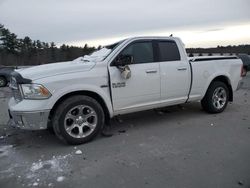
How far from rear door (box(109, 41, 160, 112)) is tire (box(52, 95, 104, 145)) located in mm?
454

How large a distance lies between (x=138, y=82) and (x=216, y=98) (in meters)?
2.31

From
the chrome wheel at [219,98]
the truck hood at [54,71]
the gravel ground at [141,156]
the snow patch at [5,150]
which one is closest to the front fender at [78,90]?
the truck hood at [54,71]

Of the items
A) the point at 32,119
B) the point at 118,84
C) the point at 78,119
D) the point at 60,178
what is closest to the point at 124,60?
the point at 118,84

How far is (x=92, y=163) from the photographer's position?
372cm

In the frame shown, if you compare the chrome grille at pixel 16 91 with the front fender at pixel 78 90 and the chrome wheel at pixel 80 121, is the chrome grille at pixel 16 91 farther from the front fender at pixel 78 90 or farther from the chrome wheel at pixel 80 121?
the chrome wheel at pixel 80 121

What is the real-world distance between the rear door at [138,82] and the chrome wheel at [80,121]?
51 cm

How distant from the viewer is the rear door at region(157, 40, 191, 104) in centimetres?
519

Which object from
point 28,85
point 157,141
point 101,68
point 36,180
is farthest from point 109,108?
point 36,180

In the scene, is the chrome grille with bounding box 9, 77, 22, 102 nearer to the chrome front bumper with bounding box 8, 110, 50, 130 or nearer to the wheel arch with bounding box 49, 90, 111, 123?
the chrome front bumper with bounding box 8, 110, 50, 130

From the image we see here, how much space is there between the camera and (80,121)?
4.40 m

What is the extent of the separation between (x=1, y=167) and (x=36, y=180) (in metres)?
0.82

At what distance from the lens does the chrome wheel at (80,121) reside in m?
4.30

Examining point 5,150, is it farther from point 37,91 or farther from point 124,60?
point 124,60

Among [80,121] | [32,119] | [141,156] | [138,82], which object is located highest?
[138,82]
